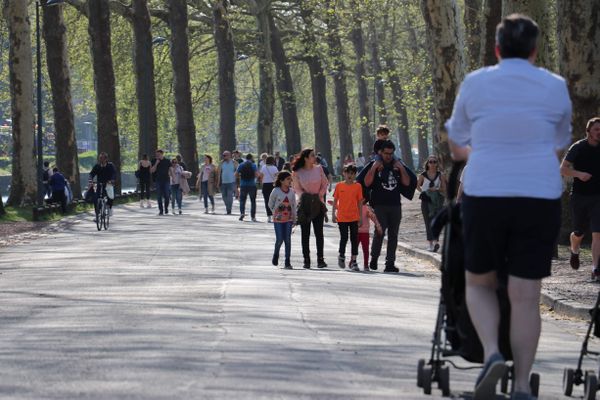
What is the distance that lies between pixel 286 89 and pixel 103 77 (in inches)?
927

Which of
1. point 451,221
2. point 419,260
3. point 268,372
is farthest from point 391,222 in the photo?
point 451,221

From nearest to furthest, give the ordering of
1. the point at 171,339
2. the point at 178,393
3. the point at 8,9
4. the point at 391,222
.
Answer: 1. the point at 178,393
2. the point at 171,339
3. the point at 391,222
4. the point at 8,9

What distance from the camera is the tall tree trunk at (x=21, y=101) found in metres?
43.8

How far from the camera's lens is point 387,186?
20.7 meters

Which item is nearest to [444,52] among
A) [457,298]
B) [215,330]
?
[215,330]

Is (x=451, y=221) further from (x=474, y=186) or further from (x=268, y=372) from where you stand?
(x=268, y=372)

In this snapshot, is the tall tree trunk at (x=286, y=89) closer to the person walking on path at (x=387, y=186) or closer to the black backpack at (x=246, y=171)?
the black backpack at (x=246, y=171)

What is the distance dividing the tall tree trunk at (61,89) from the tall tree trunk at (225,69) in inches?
675

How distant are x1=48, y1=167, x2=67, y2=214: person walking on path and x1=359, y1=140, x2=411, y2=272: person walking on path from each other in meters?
20.1

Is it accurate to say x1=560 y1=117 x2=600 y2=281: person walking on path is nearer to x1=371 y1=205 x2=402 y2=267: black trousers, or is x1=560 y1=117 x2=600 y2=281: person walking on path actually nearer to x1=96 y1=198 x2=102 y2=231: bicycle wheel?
x1=371 y1=205 x2=402 y2=267: black trousers

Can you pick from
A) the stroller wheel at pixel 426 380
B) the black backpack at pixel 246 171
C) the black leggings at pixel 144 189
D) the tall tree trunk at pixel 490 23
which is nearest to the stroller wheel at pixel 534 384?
the stroller wheel at pixel 426 380

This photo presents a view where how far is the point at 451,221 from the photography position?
754cm

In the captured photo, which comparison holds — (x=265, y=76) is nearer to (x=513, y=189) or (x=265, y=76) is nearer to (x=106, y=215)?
(x=106, y=215)

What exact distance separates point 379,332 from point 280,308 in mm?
2323
